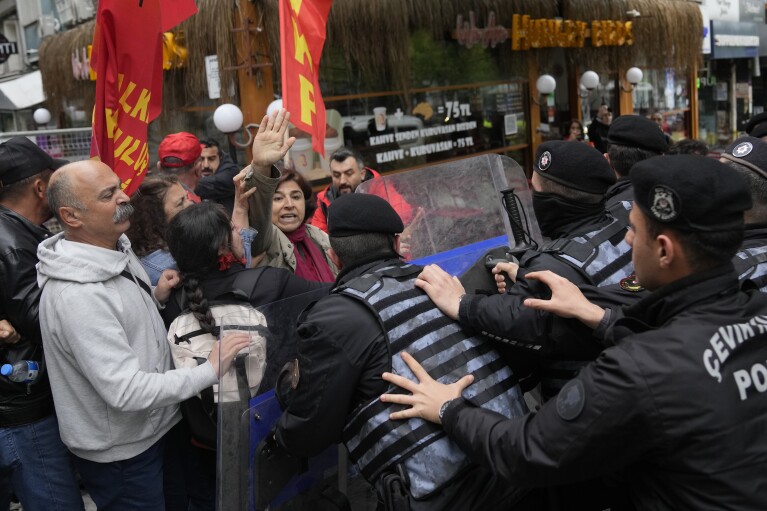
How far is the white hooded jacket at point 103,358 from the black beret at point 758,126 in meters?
4.09

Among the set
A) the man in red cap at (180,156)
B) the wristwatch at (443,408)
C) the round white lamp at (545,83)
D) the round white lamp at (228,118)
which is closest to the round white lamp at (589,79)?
the round white lamp at (545,83)

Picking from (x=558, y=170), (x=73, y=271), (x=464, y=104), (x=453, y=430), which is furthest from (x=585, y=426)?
(x=464, y=104)

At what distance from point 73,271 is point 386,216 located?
3.50 ft

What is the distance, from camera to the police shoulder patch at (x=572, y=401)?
4.69ft

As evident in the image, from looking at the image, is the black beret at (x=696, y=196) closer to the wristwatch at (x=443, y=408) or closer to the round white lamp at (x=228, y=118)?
the wristwatch at (x=443, y=408)

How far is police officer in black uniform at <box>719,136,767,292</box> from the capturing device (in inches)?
84.0

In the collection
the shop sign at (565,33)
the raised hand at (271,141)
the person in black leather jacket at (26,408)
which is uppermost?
the shop sign at (565,33)

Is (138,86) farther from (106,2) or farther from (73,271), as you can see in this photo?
(73,271)

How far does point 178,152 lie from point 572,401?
3.69m

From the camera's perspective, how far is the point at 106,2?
304 cm

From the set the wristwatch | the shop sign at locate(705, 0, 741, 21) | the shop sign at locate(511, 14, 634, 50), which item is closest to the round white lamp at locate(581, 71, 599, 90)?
the shop sign at locate(511, 14, 634, 50)

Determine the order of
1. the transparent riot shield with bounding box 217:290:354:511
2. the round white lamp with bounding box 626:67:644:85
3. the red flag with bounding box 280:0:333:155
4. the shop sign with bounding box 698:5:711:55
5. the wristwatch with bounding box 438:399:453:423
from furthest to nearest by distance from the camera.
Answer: the shop sign with bounding box 698:5:711:55, the round white lamp with bounding box 626:67:644:85, the red flag with bounding box 280:0:333:155, the transparent riot shield with bounding box 217:290:354:511, the wristwatch with bounding box 438:399:453:423

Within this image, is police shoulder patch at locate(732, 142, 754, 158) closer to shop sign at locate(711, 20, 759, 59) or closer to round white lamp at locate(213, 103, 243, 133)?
round white lamp at locate(213, 103, 243, 133)

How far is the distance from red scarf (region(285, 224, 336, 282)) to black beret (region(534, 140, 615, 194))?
1.60 meters
